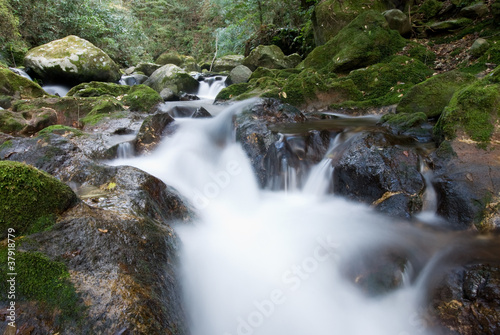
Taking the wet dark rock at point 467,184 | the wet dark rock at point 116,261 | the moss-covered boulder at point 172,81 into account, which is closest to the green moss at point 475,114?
the wet dark rock at point 467,184

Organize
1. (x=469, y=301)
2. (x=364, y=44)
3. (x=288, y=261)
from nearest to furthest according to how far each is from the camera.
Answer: (x=469, y=301)
(x=288, y=261)
(x=364, y=44)

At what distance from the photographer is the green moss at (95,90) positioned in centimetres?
880

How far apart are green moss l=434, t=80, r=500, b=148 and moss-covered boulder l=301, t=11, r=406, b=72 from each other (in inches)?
183

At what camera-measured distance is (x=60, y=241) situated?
1.71 meters

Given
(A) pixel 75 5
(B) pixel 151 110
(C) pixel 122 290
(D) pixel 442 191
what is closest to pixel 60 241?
(C) pixel 122 290

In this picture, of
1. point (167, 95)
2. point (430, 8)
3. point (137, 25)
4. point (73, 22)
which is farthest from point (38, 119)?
point (137, 25)

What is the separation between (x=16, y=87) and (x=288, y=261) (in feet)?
31.5

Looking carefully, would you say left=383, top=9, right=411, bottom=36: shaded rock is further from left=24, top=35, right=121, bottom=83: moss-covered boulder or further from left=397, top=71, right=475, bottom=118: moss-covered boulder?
left=24, top=35, right=121, bottom=83: moss-covered boulder

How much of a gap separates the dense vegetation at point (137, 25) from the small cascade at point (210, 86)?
15.8 ft

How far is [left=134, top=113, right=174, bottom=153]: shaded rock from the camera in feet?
17.4

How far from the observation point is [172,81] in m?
12.0

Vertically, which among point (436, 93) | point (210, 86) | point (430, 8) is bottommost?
point (210, 86)

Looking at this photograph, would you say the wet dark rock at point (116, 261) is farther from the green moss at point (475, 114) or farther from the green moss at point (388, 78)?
the green moss at point (388, 78)

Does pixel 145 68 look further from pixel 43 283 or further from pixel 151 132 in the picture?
pixel 43 283
